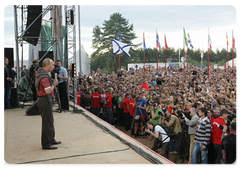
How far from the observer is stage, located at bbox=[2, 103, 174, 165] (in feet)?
13.0

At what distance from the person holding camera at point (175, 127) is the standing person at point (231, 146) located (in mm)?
2880

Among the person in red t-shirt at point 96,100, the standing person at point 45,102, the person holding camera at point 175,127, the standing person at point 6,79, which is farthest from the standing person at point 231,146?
the person in red t-shirt at point 96,100

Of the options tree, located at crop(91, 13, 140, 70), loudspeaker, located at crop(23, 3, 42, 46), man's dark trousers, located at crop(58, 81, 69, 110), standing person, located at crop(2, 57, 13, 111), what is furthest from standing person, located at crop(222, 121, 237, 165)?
tree, located at crop(91, 13, 140, 70)

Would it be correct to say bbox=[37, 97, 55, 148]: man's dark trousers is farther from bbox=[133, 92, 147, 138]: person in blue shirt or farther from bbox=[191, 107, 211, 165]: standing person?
bbox=[133, 92, 147, 138]: person in blue shirt

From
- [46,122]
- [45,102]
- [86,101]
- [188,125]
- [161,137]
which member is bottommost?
[161,137]

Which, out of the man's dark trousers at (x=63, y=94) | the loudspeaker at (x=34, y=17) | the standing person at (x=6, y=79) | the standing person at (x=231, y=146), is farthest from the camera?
the loudspeaker at (x=34, y=17)

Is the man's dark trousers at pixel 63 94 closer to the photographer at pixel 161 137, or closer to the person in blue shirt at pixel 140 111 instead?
the photographer at pixel 161 137

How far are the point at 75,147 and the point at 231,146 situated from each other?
2.70 metres

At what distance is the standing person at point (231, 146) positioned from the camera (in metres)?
4.52

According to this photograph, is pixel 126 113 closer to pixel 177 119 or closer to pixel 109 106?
pixel 109 106

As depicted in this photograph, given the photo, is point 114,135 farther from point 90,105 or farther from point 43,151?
point 90,105

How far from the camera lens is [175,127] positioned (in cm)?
759

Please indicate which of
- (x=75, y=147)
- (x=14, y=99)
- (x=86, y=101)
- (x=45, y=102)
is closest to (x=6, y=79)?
(x=14, y=99)

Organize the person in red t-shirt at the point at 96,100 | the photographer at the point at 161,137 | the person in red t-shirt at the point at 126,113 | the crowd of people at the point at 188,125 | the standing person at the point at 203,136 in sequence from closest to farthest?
the crowd of people at the point at 188,125 < the standing person at the point at 203,136 < the photographer at the point at 161,137 < the person in red t-shirt at the point at 126,113 < the person in red t-shirt at the point at 96,100
